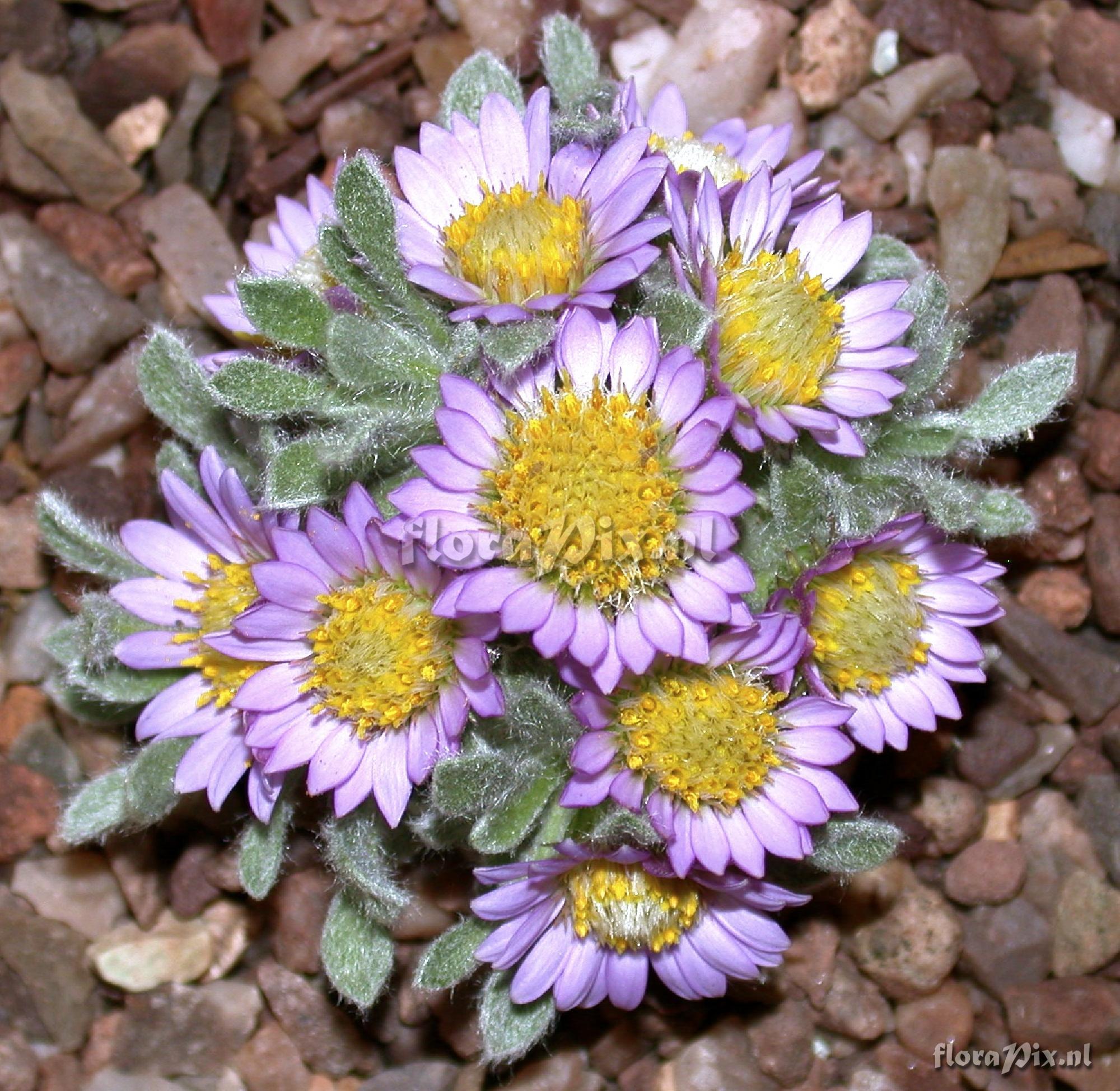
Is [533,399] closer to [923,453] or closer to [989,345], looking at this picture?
[923,453]

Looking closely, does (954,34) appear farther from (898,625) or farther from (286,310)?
(286,310)

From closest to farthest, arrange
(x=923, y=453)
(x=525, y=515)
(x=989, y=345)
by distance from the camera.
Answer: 1. (x=525, y=515)
2. (x=923, y=453)
3. (x=989, y=345)

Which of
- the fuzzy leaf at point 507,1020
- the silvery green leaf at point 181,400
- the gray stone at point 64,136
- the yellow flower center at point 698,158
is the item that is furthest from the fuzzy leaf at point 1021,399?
the gray stone at point 64,136

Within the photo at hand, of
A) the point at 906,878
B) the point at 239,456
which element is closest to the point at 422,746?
the point at 239,456

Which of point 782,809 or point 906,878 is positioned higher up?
point 782,809

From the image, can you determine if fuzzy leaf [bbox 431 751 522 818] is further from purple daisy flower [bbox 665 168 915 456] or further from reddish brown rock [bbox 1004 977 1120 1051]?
reddish brown rock [bbox 1004 977 1120 1051]

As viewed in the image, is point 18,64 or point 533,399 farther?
point 18,64

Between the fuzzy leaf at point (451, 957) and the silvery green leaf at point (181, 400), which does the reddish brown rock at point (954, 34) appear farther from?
the fuzzy leaf at point (451, 957)

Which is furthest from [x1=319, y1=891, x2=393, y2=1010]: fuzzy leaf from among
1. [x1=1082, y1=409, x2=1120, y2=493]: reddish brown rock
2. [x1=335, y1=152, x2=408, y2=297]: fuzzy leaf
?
[x1=1082, y1=409, x2=1120, y2=493]: reddish brown rock
